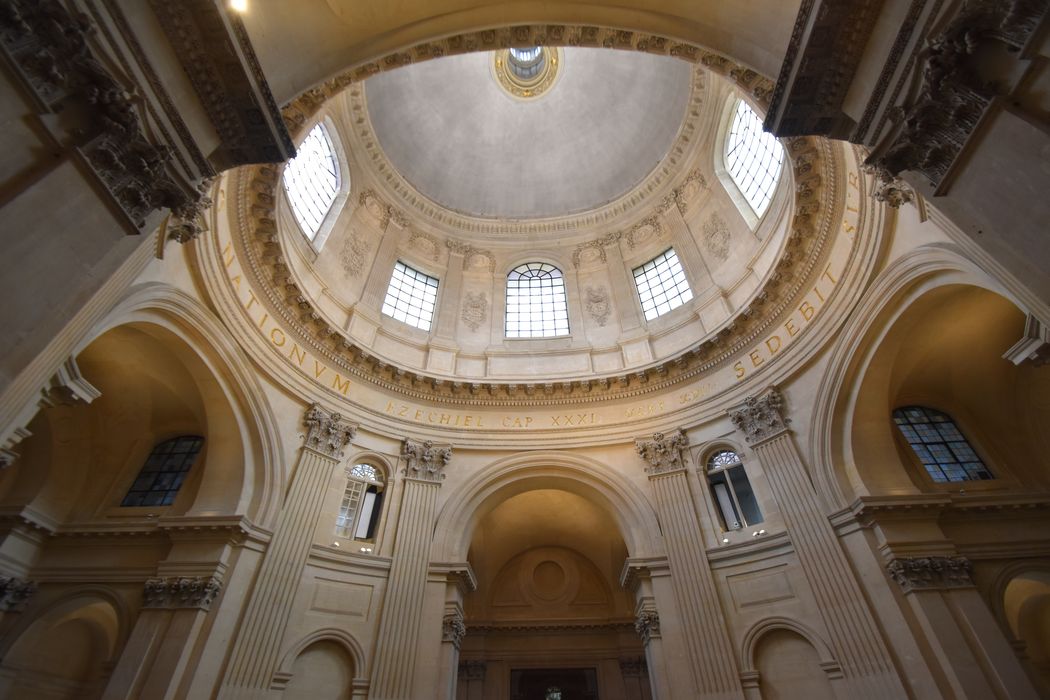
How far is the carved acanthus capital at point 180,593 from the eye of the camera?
983 centimetres

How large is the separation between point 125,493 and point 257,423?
12.2ft

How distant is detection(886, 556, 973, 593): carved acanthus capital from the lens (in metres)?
9.27

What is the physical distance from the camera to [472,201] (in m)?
22.6

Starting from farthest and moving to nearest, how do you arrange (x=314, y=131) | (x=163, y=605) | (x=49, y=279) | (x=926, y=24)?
(x=314, y=131) < (x=163, y=605) < (x=926, y=24) < (x=49, y=279)

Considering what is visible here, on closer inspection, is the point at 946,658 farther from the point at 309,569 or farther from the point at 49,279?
the point at 49,279

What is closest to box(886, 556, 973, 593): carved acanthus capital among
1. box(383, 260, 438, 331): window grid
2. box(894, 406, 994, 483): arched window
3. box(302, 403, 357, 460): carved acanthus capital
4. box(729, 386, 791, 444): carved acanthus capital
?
box(894, 406, 994, 483): arched window

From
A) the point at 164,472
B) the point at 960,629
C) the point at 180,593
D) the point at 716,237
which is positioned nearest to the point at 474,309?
the point at 716,237

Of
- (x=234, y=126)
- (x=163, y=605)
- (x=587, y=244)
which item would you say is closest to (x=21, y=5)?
(x=234, y=126)

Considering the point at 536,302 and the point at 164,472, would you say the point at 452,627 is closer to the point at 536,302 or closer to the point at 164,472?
the point at 164,472

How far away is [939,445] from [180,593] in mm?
16571

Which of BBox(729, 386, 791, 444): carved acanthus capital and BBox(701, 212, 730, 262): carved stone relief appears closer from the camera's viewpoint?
BBox(729, 386, 791, 444): carved acanthus capital

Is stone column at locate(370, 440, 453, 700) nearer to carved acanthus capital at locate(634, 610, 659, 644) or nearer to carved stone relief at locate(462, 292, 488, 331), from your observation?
carved acanthus capital at locate(634, 610, 659, 644)

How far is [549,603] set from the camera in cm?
1828

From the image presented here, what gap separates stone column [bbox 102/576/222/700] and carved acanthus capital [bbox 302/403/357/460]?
3682mm
